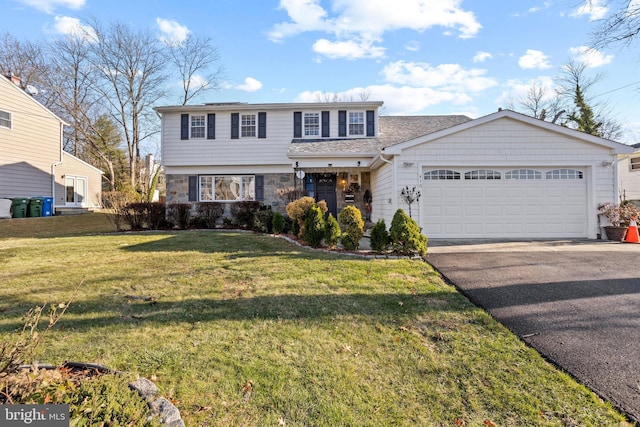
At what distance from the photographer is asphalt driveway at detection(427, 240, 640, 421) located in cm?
254

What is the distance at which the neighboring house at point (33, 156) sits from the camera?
45.5 ft

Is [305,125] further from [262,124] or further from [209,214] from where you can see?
[209,214]

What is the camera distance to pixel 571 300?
403cm

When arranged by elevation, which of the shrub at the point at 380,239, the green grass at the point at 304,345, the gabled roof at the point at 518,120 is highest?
the gabled roof at the point at 518,120

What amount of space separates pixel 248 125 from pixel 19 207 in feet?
36.4

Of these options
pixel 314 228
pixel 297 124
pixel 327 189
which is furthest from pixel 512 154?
pixel 297 124

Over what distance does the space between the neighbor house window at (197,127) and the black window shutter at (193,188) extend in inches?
76.7

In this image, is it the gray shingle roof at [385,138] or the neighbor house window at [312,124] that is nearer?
the gray shingle roof at [385,138]

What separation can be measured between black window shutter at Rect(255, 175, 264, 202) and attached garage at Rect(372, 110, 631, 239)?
252 inches

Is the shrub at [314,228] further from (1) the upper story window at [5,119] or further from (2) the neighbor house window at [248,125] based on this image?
(1) the upper story window at [5,119]

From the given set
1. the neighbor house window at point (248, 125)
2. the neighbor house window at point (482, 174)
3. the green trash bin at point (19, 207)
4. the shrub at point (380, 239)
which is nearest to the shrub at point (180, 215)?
the neighbor house window at point (248, 125)

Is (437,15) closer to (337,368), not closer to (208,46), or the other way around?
(337,368)

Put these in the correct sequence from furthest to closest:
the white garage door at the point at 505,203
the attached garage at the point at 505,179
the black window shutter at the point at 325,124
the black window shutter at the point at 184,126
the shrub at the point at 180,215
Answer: the black window shutter at the point at 184,126 < the black window shutter at the point at 325,124 < the shrub at the point at 180,215 < the white garage door at the point at 505,203 < the attached garage at the point at 505,179

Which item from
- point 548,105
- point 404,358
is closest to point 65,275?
point 404,358
